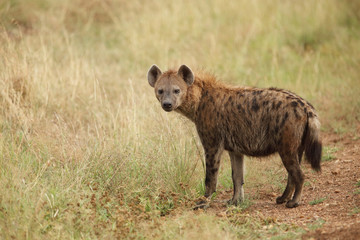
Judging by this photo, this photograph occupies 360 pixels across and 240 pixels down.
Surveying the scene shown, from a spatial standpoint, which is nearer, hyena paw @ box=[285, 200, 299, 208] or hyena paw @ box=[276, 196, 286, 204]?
hyena paw @ box=[285, 200, 299, 208]

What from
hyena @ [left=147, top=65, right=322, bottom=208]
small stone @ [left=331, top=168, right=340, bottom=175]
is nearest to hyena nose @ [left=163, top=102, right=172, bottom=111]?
hyena @ [left=147, top=65, right=322, bottom=208]

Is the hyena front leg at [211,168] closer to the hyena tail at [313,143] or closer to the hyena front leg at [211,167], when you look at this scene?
the hyena front leg at [211,167]

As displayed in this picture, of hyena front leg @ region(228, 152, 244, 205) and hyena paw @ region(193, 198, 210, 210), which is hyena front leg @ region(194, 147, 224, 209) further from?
hyena front leg @ region(228, 152, 244, 205)

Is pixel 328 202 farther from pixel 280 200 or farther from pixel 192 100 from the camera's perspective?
pixel 192 100

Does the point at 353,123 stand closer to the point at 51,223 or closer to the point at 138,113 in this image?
the point at 138,113

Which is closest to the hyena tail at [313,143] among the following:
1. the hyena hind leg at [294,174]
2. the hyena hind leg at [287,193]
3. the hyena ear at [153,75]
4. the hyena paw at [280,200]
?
the hyena hind leg at [294,174]

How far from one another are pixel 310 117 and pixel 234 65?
468 cm

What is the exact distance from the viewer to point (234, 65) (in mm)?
9320

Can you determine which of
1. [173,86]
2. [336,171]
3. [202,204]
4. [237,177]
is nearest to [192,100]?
[173,86]

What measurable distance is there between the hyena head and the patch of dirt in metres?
1.08

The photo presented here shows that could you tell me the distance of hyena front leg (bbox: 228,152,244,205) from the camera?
5309 mm

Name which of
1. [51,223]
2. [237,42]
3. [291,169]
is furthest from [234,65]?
[51,223]

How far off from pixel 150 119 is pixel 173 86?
108 cm

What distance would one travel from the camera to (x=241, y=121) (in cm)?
515
